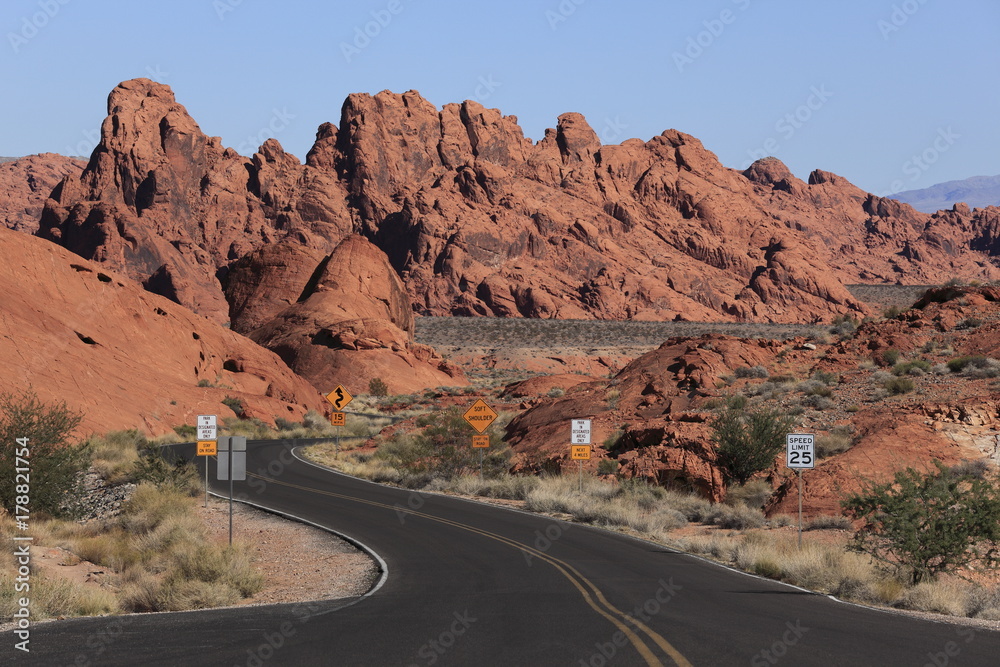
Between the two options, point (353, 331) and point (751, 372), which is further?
point (353, 331)

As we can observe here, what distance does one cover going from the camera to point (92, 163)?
6890 inches

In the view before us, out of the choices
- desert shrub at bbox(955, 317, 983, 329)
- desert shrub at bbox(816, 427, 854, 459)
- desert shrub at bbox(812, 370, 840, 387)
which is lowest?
desert shrub at bbox(816, 427, 854, 459)

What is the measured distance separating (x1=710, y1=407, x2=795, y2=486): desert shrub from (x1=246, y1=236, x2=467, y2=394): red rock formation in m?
49.7

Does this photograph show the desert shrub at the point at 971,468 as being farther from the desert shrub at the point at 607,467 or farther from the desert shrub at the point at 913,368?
the desert shrub at the point at 913,368

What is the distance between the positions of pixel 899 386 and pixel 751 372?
8.60m

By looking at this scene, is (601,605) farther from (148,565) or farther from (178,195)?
(178,195)

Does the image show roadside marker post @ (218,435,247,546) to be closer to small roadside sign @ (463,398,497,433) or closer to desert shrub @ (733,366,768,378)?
small roadside sign @ (463,398,497,433)

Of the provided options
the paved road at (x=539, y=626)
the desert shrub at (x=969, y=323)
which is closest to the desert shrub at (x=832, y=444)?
the paved road at (x=539, y=626)

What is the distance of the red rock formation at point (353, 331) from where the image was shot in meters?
76.4

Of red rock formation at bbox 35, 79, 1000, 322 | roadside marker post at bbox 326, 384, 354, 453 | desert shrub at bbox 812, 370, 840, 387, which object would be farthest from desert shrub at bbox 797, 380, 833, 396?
red rock formation at bbox 35, 79, 1000, 322

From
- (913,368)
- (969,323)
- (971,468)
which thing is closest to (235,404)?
(913,368)

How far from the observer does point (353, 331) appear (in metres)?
79.0

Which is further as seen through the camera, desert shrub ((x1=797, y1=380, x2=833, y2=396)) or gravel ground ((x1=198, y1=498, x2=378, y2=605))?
desert shrub ((x1=797, y1=380, x2=833, y2=396))

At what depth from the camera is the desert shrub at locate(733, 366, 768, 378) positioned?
4084cm
